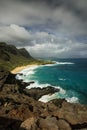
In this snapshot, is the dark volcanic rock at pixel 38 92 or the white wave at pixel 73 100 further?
the dark volcanic rock at pixel 38 92

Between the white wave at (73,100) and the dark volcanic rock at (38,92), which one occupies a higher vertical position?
the dark volcanic rock at (38,92)

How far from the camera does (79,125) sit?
27828 millimetres

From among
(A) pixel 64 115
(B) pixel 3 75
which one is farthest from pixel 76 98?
(A) pixel 64 115

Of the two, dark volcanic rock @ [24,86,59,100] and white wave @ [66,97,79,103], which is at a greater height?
dark volcanic rock @ [24,86,59,100]

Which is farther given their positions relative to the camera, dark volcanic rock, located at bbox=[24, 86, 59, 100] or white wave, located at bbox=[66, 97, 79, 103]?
dark volcanic rock, located at bbox=[24, 86, 59, 100]

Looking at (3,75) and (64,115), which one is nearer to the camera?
(64,115)

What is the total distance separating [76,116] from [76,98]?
37106mm

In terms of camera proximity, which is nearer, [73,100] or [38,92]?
[73,100]

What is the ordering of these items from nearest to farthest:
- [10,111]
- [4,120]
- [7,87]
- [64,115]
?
[4,120] → [64,115] → [10,111] → [7,87]

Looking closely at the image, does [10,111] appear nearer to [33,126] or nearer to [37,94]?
[33,126]

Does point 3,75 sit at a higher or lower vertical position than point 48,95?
higher

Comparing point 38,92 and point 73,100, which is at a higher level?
point 38,92

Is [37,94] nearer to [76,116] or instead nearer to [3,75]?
[3,75]

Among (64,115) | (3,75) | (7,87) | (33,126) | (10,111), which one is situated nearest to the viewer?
(33,126)
